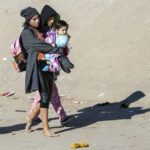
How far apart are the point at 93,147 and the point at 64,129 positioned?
124cm

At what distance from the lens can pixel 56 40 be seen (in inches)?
236

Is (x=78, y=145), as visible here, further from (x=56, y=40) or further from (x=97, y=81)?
(x=97, y=81)

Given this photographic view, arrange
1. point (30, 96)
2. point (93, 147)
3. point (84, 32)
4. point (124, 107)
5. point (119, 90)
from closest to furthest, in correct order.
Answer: point (93, 147) < point (124, 107) < point (119, 90) < point (30, 96) < point (84, 32)

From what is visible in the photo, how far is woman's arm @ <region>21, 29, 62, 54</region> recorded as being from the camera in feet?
19.1

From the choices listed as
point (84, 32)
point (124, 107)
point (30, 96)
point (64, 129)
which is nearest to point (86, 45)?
point (84, 32)

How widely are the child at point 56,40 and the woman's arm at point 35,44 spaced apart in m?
0.09

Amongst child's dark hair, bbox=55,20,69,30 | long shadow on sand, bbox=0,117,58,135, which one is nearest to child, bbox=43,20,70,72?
child's dark hair, bbox=55,20,69,30

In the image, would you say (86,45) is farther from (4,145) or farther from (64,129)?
(4,145)

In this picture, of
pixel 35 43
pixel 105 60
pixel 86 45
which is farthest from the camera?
pixel 86 45

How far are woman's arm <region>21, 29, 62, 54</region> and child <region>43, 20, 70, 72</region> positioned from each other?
0.09 metres

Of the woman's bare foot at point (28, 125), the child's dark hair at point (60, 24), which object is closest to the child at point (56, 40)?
the child's dark hair at point (60, 24)

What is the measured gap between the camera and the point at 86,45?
458 inches

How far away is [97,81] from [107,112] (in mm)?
1972

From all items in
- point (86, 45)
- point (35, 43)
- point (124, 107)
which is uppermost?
point (35, 43)
